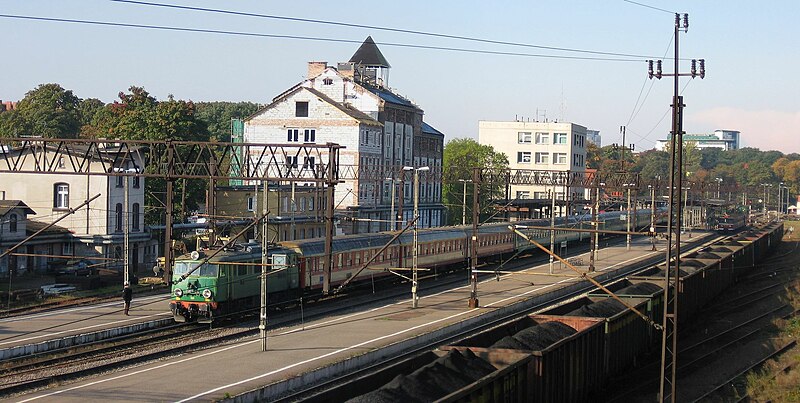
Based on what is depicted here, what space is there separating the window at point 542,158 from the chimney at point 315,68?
40.9 m

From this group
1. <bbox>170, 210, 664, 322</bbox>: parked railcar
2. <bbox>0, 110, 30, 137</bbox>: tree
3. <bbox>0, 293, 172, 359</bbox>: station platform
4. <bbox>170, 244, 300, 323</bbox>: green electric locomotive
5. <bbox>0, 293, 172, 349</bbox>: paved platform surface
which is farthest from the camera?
<bbox>0, 110, 30, 137</bbox>: tree

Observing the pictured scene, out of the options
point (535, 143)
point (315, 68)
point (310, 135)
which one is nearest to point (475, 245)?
point (310, 135)

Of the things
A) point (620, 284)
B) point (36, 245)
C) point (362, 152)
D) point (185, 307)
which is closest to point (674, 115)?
point (620, 284)

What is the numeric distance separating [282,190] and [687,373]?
42.6m

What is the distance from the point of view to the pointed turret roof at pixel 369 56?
97.2m

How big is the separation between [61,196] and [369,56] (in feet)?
154

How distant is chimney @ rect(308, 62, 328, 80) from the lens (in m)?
87.4

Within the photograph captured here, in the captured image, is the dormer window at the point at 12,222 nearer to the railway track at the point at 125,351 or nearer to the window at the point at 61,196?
the window at the point at 61,196

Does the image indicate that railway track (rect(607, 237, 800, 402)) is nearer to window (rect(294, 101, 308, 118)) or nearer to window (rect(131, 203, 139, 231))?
window (rect(131, 203, 139, 231))

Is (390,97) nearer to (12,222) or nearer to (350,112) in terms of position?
(350,112)

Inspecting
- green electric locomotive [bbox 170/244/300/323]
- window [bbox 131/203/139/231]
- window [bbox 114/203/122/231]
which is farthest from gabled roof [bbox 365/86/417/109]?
green electric locomotive [bbox 170/244/300/323]

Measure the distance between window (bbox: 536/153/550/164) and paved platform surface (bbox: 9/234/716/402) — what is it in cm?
7304

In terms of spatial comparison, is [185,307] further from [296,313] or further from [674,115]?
[674,115]

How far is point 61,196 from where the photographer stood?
56.7m
